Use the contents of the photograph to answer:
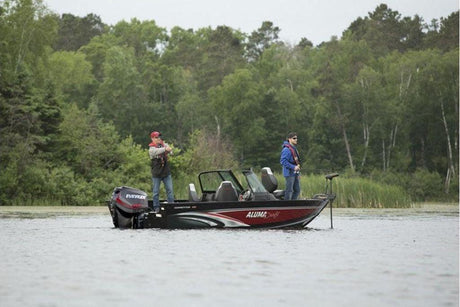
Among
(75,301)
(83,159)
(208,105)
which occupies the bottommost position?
(75,301)

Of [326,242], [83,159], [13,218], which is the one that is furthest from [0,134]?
[326,242]

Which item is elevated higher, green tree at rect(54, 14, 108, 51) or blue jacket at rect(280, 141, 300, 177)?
green tree at rect(54, 14, 108, 51)

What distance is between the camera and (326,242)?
56.3 feet

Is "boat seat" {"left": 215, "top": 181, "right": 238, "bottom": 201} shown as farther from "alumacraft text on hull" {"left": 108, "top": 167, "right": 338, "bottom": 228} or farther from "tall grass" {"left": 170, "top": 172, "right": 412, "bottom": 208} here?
"tall grass" {"left": 170, "top": 172, "right": 412, "bottom": 208}

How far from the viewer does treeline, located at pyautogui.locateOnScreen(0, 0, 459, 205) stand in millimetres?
64812

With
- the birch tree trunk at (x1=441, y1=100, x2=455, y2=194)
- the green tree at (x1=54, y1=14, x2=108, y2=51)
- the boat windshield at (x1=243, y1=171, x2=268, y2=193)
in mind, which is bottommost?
the boat windshield at (x1=243, y1=171, x2=268, y2=193)

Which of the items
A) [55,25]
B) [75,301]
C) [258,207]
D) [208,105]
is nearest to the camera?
[75,301]

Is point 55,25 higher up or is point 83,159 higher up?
point 55,25

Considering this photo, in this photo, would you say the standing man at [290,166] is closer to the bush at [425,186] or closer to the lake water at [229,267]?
the lake water at [229,267]

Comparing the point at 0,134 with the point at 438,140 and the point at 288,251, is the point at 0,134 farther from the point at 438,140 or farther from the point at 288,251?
the point at 438,140

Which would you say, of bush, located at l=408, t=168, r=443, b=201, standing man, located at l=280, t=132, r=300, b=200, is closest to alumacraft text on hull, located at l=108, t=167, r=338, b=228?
standing man, located at l=280, t=132, r=300, b=200

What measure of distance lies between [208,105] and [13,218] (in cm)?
5592

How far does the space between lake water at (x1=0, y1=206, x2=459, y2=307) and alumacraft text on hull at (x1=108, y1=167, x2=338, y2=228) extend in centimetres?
42

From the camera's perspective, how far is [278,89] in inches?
3295
